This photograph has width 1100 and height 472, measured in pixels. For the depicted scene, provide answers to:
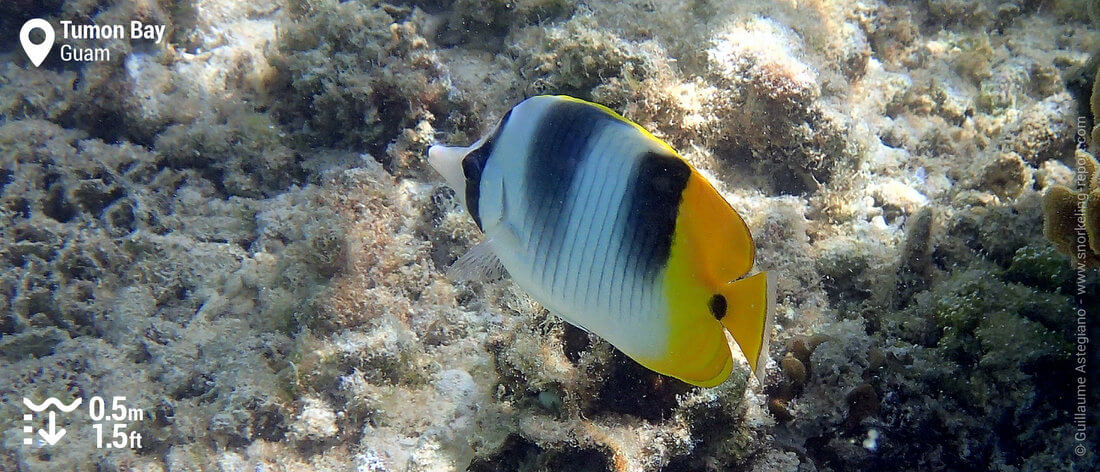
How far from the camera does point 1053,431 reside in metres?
1.91

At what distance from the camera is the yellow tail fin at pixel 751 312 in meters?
1.04

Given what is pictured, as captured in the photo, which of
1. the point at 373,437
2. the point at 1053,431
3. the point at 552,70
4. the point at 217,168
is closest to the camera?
the point at 1053,431

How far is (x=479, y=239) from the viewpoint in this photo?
309 centimetres

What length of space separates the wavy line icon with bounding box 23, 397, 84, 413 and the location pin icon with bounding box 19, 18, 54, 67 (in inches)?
153

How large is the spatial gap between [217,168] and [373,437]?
2.84 m

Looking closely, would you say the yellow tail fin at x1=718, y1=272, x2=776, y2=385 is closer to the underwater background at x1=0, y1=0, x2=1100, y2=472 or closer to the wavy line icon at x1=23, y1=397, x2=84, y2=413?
the underwater background at x1=0, y1=0, x2=1100, y2=472

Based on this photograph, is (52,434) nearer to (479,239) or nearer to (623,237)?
(479,239)

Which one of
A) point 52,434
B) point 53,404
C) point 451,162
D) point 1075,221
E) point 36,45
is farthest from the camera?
point 36,45

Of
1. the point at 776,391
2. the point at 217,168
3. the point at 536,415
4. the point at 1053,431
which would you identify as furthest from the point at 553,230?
the point at 217,168

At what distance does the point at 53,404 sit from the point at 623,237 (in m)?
4.06

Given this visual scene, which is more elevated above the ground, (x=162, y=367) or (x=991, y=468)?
(x=991, y=468)

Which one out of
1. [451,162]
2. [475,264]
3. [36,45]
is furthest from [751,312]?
[36,45]

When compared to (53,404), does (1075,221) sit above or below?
above

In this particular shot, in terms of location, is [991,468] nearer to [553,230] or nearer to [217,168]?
[553,230]
